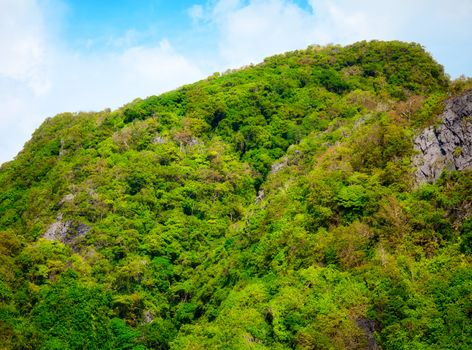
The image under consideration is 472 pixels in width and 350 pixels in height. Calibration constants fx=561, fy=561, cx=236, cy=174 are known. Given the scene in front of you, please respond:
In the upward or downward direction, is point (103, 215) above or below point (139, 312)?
above

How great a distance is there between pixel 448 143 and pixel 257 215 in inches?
742

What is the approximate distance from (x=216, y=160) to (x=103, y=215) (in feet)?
54.7

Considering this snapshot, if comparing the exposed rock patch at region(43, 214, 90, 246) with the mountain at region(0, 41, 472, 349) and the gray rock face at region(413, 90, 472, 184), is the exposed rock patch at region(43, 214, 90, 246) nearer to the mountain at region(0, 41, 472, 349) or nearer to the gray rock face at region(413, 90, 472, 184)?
the mountain at region(0, 41, 472, 349)

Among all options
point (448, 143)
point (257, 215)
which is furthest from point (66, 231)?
point (448, 143)

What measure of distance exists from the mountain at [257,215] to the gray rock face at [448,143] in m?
0.16

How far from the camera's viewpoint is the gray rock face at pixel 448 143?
43.3 metres

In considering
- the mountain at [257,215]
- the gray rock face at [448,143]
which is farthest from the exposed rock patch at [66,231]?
the gray rock face at [448,143]

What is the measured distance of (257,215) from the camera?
54.3 m

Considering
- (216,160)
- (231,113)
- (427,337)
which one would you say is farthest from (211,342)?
(231,113)

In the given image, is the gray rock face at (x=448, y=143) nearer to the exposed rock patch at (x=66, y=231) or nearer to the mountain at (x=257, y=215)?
the mountain at (x=257, y=215)

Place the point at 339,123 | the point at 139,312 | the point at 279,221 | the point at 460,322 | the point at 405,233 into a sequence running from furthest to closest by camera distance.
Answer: the point at 339,123 → the point at 139,312 → the point at 279,221 → the point at 405,233 → the point at 460,322

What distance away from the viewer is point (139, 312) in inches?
2194

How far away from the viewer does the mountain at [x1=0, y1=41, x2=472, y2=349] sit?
3759 cm

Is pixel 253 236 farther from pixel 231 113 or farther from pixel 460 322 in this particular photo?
pixel 231 113
